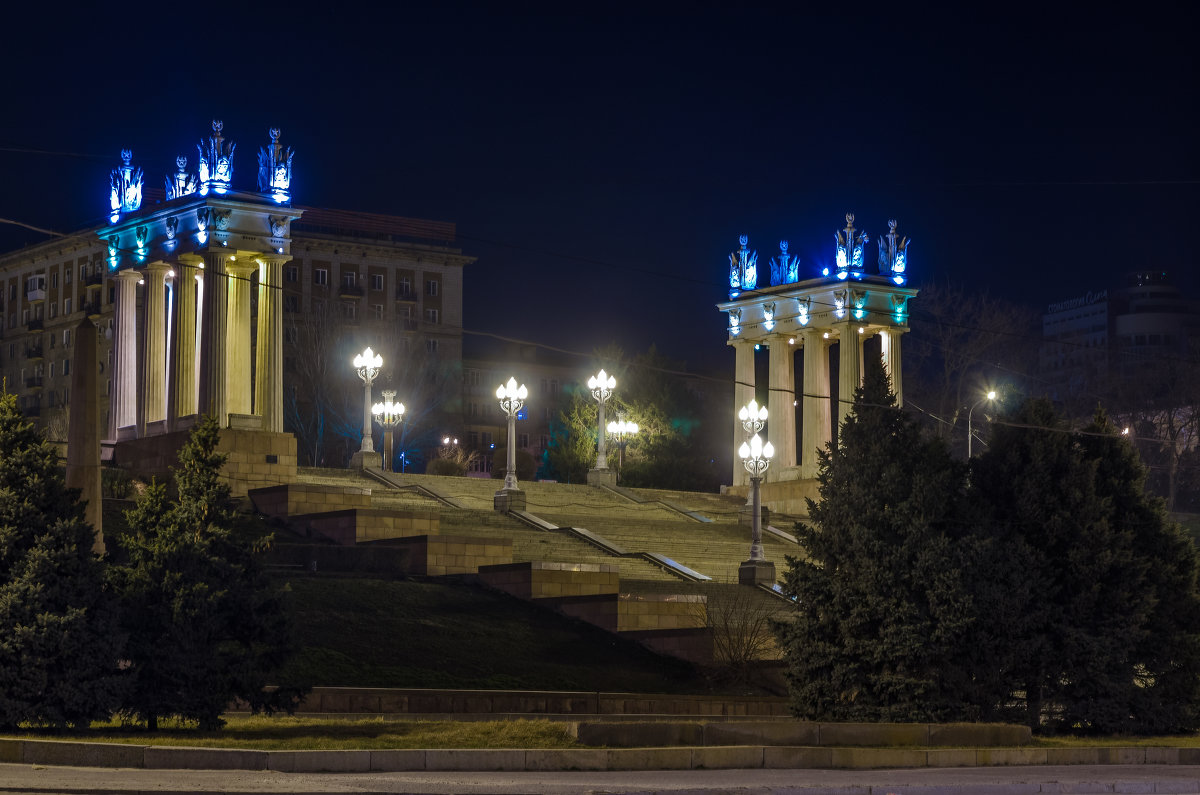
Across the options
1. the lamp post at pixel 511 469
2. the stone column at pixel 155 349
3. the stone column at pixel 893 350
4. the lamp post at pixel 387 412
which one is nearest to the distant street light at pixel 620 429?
the lamp post at pixel 387 412

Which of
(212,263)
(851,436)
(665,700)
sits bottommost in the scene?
(665,700)

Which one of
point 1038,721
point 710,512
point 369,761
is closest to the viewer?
point 369,761

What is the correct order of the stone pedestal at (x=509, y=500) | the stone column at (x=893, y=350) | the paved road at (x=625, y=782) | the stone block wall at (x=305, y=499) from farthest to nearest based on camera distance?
the stone column at (x=893, y=350) < the stone pedestal at (x=509, y=500) < the stone block wall at (x=305, y=499) < the paved road at (x=625, y=782)

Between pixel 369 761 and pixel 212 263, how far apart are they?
Answer: 28407 millimetres

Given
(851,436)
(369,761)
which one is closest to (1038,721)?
(851,436)

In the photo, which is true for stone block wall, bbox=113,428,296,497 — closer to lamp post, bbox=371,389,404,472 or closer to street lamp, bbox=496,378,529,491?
street lamp, bbox=496,378,529,491

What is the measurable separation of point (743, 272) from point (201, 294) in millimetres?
22308

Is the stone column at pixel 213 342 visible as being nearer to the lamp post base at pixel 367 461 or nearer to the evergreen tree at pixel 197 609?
the lamp post base at pixel 367 461

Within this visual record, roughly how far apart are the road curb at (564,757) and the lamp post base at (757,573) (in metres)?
15.2

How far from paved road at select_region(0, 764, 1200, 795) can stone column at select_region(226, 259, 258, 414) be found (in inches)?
1151

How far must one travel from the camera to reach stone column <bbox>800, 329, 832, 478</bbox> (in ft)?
180

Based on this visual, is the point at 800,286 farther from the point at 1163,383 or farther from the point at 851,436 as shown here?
the point at 851,436

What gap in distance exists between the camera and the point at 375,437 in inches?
2945

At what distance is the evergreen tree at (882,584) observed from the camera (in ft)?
65.8
